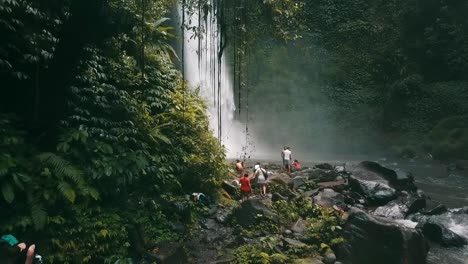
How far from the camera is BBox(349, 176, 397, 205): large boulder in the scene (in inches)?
593

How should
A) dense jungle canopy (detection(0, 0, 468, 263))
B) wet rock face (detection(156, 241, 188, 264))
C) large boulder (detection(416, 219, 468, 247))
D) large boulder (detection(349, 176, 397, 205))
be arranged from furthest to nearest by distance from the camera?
large boulder (detection(349, 176, 397, 205)) → large boulder (detection(416, 219, 468, 247)) → wet rock face (detection(156, 241, 188, 264)) → dense jungle canopy (detection(0, 0, 468, 263))

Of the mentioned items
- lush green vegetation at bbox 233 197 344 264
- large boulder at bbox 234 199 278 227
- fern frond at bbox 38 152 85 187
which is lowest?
lush green vegetation at bbox 233 197 344 264

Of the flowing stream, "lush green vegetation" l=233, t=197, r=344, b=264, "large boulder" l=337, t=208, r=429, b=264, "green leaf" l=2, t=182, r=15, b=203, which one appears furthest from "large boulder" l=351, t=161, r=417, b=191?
"green leaf" l=2, t=182, r=15, b=203

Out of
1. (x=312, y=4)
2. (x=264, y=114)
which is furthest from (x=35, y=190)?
(x=312, y=4)

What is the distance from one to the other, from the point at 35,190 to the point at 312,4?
145 feet

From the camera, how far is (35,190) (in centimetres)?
718

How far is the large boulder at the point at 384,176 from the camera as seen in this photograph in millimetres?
16844

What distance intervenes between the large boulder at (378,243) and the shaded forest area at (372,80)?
20.9 metres

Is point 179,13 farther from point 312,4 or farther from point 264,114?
point 312,4

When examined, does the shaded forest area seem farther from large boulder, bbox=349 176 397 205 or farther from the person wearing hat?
the person wearing hat

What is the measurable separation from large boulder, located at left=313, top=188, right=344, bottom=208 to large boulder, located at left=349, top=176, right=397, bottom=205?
5.29 ft

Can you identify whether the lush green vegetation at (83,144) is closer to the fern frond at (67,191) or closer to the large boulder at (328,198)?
the fern frond at (67,191)

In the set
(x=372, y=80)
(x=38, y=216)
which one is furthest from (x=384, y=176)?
(x=372, y=80)

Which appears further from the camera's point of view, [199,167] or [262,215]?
[199,167]
